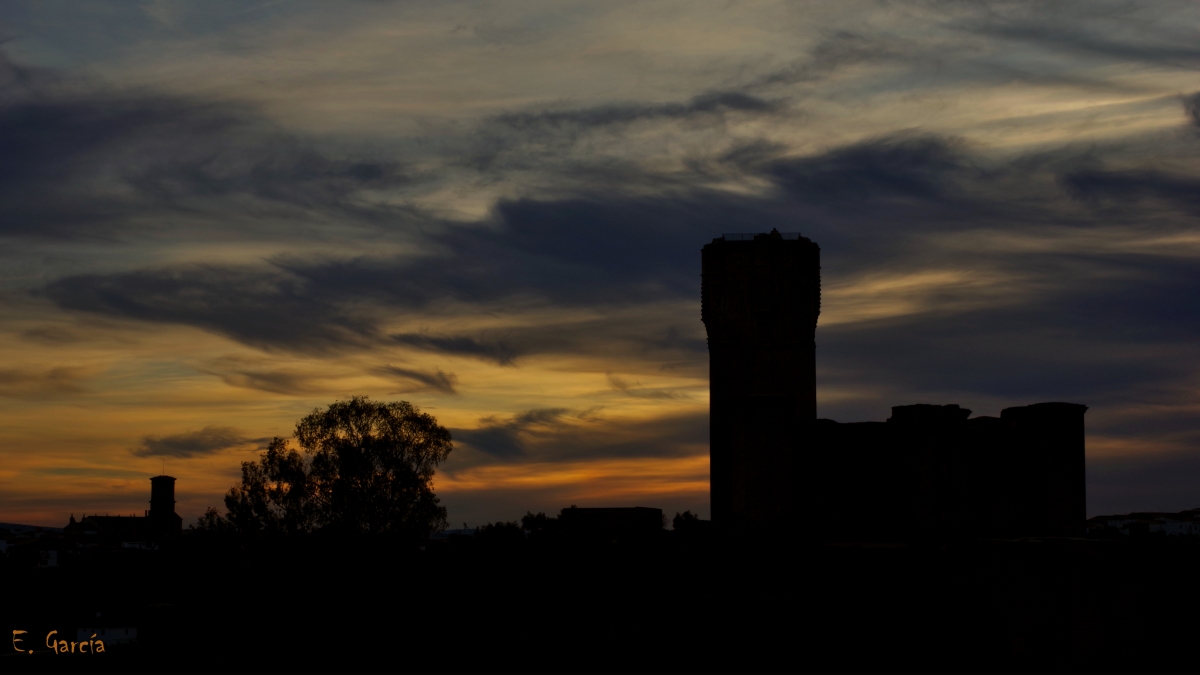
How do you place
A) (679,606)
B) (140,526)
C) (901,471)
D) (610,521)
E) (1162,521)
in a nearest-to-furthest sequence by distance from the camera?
(679,606)
(901,471)
(610,521)
(1162,521)
(140,526)

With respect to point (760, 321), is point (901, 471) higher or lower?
lower

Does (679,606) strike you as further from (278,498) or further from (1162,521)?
(1162,521)

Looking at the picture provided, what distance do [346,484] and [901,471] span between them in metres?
27.0

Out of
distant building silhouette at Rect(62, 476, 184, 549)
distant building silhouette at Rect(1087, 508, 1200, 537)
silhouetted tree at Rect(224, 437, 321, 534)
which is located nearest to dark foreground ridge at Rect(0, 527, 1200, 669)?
silhouetted tree at Rect(224, 437, 321, 534)

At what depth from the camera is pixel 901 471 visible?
65.4 m

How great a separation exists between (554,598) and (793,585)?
29.3 feet

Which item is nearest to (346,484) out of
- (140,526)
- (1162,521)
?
(1162,521)

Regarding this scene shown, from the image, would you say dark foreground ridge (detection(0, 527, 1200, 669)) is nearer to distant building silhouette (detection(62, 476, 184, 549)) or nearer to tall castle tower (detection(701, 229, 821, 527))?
tall castle tower (detection(701, 229, 821, 527))

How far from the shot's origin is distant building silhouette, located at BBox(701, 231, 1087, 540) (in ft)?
212

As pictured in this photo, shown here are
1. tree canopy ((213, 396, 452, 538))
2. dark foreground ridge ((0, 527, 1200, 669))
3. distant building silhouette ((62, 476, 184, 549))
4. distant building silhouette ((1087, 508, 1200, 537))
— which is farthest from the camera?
distant building silhouette ((62, 476, 184, 549))

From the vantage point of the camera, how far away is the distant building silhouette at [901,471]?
2547 inches

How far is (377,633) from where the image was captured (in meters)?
47.7

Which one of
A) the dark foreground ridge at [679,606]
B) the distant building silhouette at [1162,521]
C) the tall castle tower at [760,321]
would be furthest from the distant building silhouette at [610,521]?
the distant building silhouette at [1162,521]

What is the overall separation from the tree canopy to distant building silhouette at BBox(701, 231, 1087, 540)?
15713mm
